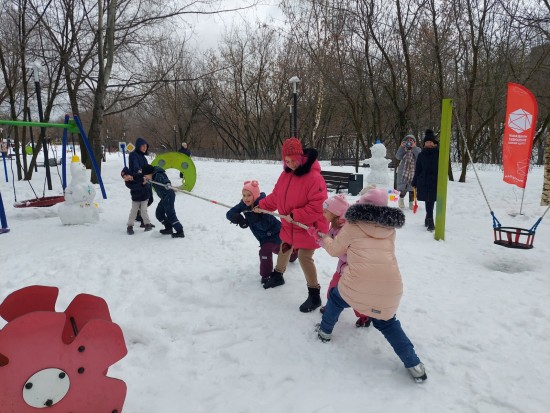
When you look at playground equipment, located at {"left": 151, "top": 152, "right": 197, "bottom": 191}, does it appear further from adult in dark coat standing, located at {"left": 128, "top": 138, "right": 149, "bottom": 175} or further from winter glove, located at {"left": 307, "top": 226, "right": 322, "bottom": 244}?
winter glove, located at {"left": 307, "top": 226, "right": 322, "bottom": 244}

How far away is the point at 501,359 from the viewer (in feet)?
9.45

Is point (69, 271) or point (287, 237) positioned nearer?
point (287, 237)

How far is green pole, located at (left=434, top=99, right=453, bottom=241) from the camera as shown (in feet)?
18.6

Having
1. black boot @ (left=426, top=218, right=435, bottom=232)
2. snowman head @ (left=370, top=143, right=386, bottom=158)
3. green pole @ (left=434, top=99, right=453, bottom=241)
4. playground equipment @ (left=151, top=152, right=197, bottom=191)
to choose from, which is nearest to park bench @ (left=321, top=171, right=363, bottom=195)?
snowman head @ (left=370, top=143, right=386, bottom=158)

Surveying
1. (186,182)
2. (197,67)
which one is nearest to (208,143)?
(197,67)

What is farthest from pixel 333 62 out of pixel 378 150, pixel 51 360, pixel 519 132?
pixel 51 360

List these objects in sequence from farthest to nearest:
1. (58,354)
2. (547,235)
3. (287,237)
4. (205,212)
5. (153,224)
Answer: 1. (205,212)
2. (153,224)
3. (547,235)
4. (287,237)
5. (58,354)

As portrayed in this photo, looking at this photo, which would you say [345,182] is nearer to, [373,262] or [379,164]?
[379,164]

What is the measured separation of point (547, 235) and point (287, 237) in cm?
522

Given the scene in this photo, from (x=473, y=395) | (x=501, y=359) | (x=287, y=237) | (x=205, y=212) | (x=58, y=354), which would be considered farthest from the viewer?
(x=205, y=212)

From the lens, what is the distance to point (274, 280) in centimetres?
419

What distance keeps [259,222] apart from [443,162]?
3524 mm

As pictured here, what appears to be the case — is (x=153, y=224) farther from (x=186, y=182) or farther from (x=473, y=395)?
(x=473, y=395)

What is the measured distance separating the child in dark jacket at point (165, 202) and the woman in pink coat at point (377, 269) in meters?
4.06
